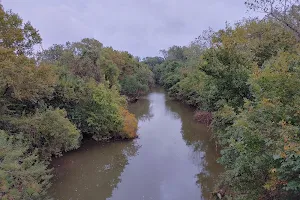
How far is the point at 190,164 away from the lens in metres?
15.5

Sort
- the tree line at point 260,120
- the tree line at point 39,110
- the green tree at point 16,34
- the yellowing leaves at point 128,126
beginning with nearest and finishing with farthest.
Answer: the tree line at point 260,120 < the tree line at point 39,110 < the green tree at point 16,34 < the yellowing leaves at point 128,126

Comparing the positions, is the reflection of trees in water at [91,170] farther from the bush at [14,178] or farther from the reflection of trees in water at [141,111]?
the reflection of trees in water at [141,111]

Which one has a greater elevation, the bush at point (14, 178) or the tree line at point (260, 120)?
the tree line at point (260, 120)

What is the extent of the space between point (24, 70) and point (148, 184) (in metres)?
7.81

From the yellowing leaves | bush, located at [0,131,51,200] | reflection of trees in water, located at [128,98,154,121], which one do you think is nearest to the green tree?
bush, located at [0,131,51,200]

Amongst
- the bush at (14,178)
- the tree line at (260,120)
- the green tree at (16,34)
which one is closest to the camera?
the tree line at (260,120)

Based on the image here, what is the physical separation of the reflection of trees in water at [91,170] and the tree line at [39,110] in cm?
72

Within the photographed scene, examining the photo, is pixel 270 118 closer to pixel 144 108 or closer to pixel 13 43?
pixel 13 43

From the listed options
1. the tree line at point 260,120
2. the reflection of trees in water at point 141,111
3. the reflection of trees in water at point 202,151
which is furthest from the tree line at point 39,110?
the reflection of trees in water at point 141,111

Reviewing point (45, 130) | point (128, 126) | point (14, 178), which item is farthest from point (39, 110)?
point (128, 126)

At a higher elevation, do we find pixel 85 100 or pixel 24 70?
pixel 24 70

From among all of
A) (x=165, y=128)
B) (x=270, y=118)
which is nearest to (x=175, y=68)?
(x=165, y=128)

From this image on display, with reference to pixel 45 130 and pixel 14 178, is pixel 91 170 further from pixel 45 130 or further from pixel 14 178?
pixel 14 178

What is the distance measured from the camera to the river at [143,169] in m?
12.3
